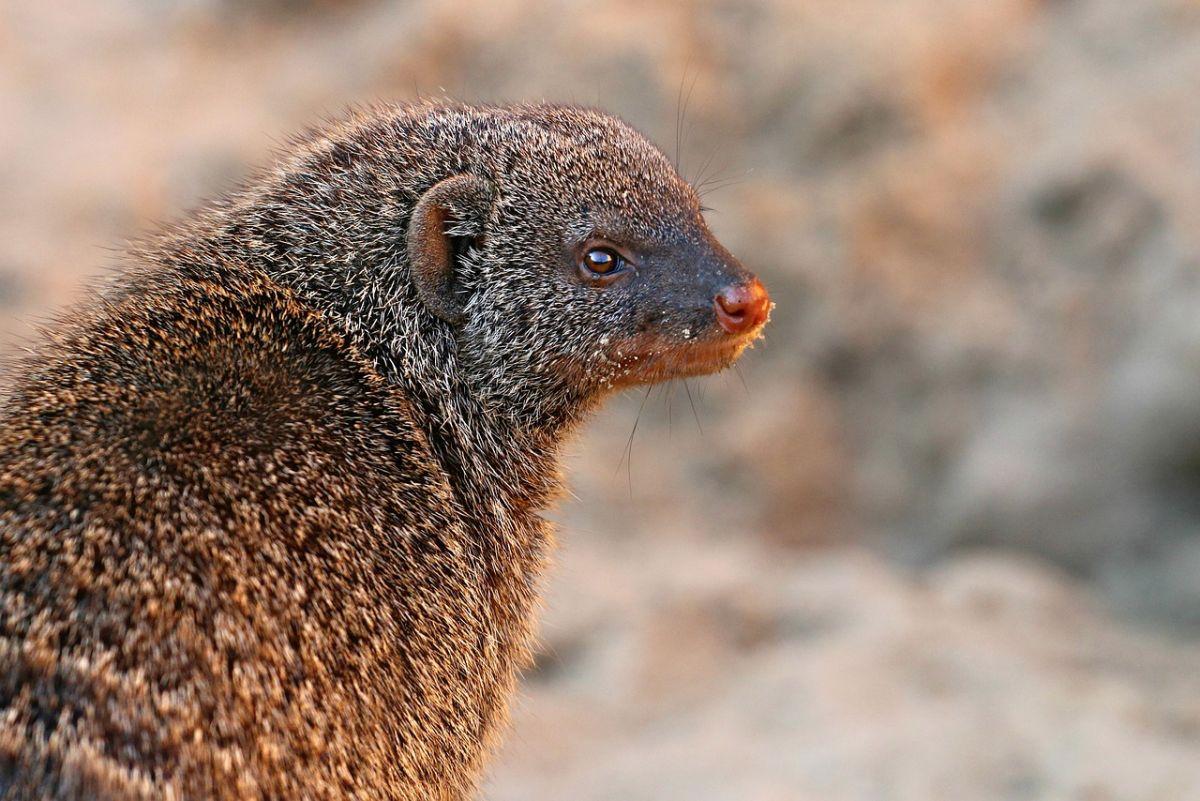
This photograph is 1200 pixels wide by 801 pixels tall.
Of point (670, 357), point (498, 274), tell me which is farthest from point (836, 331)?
point (498, 274)

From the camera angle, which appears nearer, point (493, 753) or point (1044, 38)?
point (493, 753)

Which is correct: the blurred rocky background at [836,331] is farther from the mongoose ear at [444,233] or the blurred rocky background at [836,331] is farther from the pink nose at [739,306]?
the mongoose ear at [444,233]

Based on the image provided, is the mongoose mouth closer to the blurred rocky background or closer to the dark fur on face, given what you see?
the dark fur on face

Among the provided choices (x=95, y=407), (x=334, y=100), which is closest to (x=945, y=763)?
(x=95, y=407)

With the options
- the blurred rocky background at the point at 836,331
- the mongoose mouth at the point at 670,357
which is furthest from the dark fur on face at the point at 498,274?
the blurred rocky background at the point at 836,331

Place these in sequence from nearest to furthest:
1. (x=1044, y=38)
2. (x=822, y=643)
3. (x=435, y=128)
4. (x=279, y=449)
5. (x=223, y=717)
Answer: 1. (x=223, y=717)
2. (x=279, y=449)
3. (x=435, y=128)
4. (x=822, y=643)
5. (x=1044, y=38)

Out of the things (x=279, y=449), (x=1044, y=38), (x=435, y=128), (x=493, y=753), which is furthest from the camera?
(x=1044, y=38)

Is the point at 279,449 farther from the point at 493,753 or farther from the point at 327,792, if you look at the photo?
the point at 493,753

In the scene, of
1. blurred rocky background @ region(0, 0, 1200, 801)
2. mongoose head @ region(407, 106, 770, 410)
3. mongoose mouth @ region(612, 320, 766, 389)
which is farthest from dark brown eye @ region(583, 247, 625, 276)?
blurred rocky background @ region(0, 0, 1200, 801)
